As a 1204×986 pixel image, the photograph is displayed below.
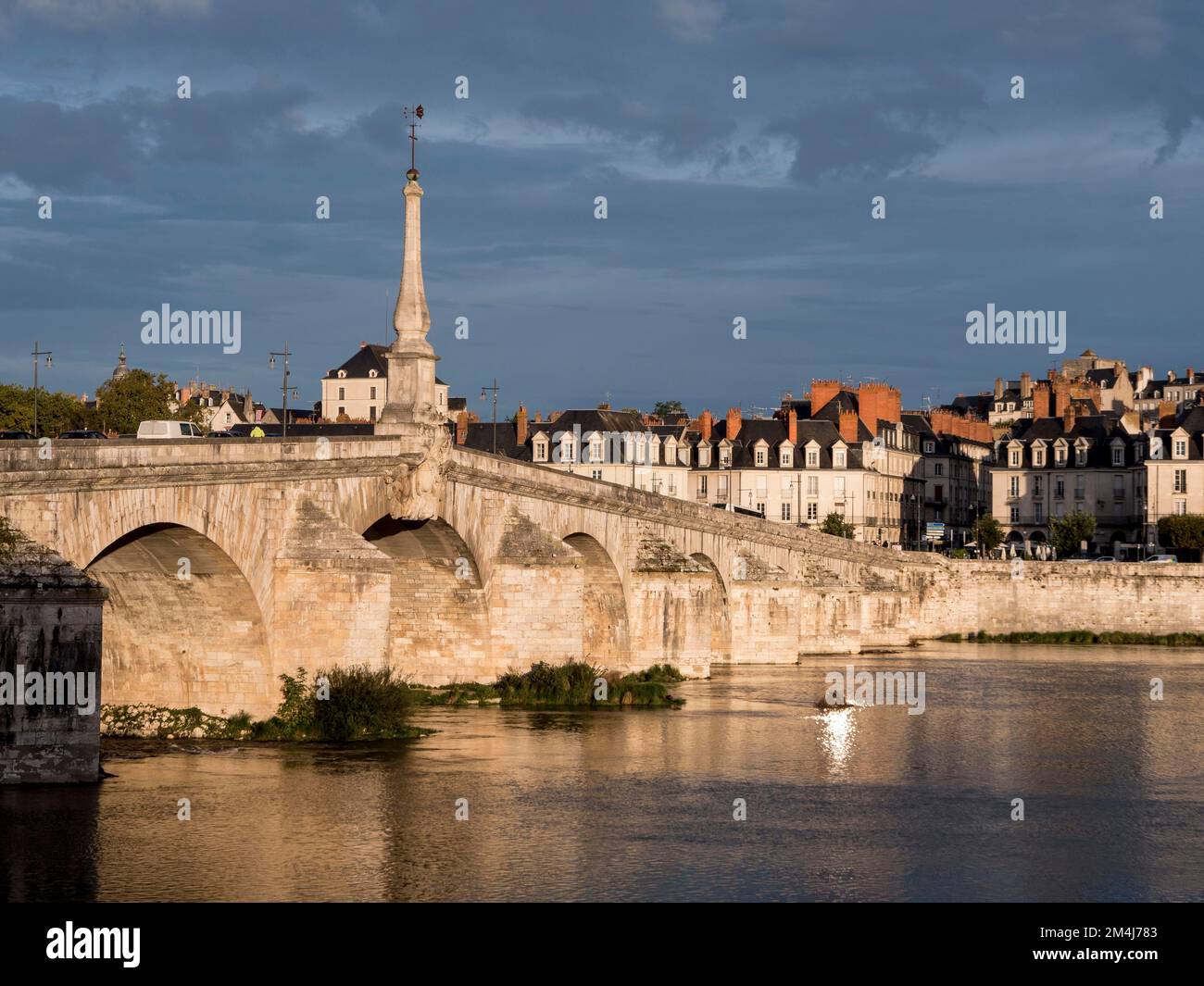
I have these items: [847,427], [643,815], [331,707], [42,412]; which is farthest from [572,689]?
[847,427]

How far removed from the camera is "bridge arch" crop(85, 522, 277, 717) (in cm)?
3369

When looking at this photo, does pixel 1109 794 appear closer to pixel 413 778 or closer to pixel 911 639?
pixel 413 778

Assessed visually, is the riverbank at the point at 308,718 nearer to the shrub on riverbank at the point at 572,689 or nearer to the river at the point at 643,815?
the river at the point at 643,815

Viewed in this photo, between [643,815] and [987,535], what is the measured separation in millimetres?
80436

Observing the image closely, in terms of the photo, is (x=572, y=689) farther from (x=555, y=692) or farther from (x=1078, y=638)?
(x=1078, y=638)

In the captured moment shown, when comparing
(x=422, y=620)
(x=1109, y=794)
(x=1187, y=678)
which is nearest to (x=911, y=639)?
(x=1187, y=678)

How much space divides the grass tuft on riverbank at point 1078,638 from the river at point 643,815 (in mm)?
37612

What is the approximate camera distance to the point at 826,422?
10444 centimetres

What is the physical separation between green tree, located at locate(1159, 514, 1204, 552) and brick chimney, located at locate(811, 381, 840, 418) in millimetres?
22276

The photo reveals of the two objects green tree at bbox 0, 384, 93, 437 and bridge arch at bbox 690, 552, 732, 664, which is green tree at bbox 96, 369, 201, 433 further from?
bridge arch at bbox 690, 552, 732, 664

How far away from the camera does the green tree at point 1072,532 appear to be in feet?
327

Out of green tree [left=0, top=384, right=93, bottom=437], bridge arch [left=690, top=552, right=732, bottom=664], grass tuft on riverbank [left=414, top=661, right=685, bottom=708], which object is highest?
green tree [left=0, top=384, right=93, bottom=437]

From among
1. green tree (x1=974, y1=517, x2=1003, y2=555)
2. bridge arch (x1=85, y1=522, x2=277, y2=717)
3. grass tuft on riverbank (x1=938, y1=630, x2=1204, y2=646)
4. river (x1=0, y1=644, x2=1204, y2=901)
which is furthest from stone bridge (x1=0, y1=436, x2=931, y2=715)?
green tree (x1=974, y1=517, x2=1003, y2=555)

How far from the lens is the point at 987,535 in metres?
105
